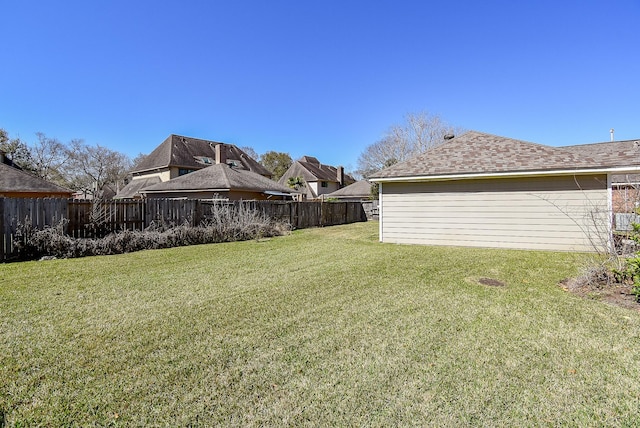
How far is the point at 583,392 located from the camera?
2.28m

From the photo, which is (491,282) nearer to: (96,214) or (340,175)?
(96,214)

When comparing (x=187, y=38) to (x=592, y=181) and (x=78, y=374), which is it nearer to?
(x=78, y=374)

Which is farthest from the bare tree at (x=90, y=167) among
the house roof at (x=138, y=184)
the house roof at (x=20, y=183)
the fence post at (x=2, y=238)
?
the fence post at (x=2, y=238)

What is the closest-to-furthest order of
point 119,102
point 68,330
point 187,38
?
point 68,330 < point 187,38 < point 119,102

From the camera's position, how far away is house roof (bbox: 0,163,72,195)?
624 inches

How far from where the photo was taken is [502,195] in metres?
9.03

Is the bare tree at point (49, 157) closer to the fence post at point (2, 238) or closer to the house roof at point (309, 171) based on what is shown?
the house roof at point (309, 171)

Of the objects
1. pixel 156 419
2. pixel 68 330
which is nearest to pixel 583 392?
pixel 156 419

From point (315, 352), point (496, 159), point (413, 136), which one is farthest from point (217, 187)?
point (413, 136)

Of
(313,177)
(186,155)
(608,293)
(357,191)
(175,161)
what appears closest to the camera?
(608,293)

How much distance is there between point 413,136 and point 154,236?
29.6 m

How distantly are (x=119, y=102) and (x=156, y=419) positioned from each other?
81.6 feet

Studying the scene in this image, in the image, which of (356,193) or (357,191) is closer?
(356,193)

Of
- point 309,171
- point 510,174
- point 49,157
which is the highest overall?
point 49,157
